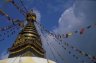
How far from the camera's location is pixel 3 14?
94.9ft

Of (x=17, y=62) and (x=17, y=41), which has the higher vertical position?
(x=17, y=41)

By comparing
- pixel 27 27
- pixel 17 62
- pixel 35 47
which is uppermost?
pixel 27 27

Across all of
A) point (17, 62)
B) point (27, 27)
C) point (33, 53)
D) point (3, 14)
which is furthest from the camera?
point (27, 27)

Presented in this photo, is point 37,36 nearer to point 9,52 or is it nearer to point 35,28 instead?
point 35,28

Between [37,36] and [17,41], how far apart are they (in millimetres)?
2408

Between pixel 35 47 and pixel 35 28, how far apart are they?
437 centimetres

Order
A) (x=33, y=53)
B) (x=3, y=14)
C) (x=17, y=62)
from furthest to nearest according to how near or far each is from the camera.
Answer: (x=3, y=14) < (x=33, y=53) < (x=17, y=62)

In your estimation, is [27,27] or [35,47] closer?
[35,47]

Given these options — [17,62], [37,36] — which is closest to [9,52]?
[37,36]

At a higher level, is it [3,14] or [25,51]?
[3,14]

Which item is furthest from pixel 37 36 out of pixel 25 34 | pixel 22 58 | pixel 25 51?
pixel 22 58

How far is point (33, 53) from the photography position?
2686 cm

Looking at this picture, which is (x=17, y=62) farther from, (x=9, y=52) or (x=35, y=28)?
(x=35, y=28)

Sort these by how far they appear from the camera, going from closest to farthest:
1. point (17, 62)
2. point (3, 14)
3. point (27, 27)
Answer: point (17, 62) < point (3, 14) < point (27, 27)
